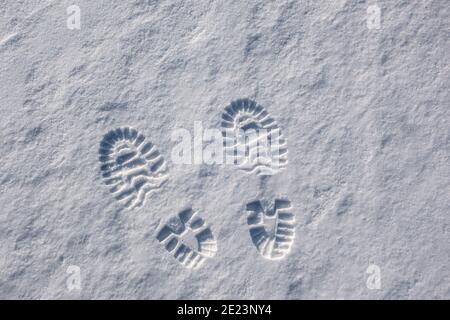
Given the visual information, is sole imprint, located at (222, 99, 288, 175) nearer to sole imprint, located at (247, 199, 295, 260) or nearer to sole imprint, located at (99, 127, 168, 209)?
sole imprint, located at (247, 199, 295, 260)

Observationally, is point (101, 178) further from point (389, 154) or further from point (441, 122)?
point (441, 122)

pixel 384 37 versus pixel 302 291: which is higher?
pixel 384 37

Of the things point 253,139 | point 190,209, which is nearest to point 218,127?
point 253,139

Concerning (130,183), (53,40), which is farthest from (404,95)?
(53,40)

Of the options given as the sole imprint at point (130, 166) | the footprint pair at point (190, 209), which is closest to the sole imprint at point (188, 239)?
the footprint pair at point (190, 209)

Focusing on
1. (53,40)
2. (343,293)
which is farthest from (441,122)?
(53,40)

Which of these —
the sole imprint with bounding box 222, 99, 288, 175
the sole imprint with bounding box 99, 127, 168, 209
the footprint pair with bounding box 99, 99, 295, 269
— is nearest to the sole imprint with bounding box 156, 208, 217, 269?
the footprint pair with bounding box 99, 99, 295, 269
